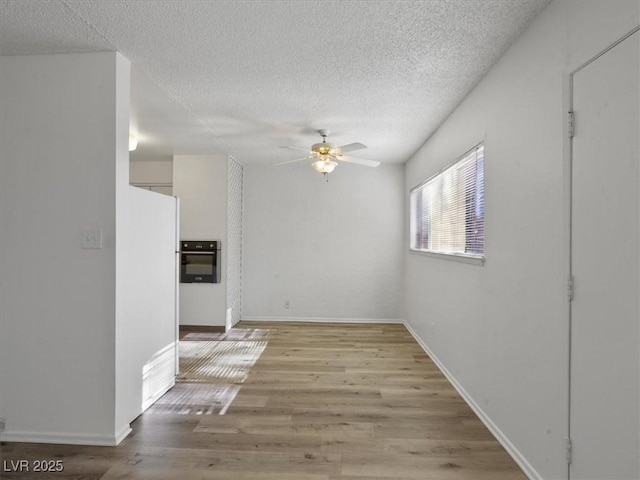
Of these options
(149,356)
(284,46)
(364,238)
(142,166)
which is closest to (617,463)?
(284,46)

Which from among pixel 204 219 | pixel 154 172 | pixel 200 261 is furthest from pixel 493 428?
pixel 154 172

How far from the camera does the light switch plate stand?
2496mm

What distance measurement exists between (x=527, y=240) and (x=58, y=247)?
2870 millimetres

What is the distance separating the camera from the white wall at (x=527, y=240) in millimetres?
1835

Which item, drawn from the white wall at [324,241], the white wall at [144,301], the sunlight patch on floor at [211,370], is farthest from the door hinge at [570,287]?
the white wall at [324,241]

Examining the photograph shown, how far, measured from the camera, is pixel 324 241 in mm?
6250

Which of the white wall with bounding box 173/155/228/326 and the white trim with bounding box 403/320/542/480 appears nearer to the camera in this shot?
the white trim with bounding box 403/320/542/480

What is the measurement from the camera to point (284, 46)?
2.44m

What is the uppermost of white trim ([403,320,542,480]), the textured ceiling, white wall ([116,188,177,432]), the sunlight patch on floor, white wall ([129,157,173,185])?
the textured ceiling

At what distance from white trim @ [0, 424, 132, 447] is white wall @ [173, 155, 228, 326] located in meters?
Result: 3.01

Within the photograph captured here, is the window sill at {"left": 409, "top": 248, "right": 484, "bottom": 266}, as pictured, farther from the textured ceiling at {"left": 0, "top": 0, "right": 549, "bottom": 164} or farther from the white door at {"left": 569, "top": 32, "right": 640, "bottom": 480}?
the textured ceiling at {"left": 0, "top": 0, "right": 549, "bottom": 164}

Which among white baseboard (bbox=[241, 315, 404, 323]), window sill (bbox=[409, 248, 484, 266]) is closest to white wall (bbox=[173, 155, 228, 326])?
white baseboard (bbox=[241, 315, 404, 323])

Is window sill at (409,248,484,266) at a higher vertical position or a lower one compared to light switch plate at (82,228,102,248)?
lower

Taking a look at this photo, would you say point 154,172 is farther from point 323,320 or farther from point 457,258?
point 457,258
